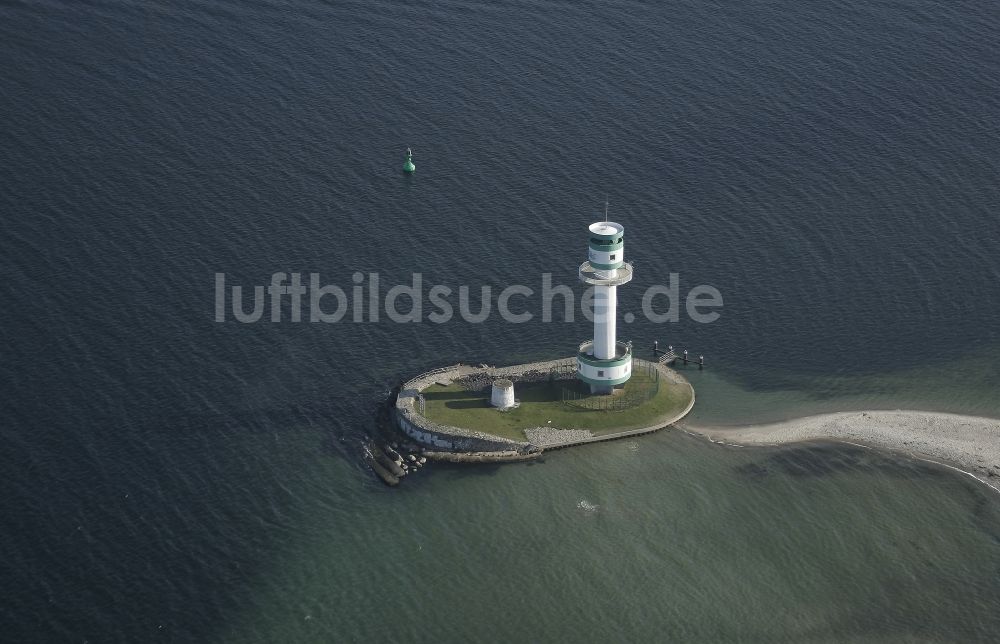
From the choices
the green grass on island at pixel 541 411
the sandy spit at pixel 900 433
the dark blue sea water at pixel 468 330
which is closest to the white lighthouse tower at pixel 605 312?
the green grass on island at pixel 541 411

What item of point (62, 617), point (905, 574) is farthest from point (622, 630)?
point (62, 617)

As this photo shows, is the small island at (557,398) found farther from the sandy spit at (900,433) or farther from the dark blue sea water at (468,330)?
the sandy spit at (900,433)

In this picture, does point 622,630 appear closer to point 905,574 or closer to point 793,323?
point 905,574

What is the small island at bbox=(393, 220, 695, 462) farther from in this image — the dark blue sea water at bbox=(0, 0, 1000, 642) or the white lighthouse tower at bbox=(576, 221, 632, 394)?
the dark blue sea water at bbox=(0, 0, 1000, 642)

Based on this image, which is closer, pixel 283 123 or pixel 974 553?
pixel 974 553

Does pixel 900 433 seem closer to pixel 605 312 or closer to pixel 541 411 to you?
pixel 605 312

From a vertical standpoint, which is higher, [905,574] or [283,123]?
[283,123]

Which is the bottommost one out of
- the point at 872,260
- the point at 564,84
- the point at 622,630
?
the point at 622,630
